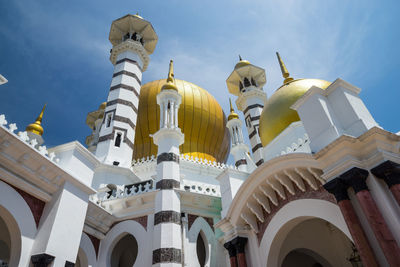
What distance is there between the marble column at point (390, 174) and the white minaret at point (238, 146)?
30.8 feet

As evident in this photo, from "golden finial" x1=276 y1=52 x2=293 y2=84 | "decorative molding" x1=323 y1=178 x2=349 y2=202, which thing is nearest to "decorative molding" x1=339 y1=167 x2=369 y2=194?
"decorative molding" x1=323 y1=178 x2=349 y2=202

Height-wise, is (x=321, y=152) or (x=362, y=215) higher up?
(x=321, y=152)

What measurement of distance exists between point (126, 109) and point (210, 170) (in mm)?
5805

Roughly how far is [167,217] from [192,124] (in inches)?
387

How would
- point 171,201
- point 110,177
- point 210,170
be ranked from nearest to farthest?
point 171,201 → point 110,177 → point 210,170

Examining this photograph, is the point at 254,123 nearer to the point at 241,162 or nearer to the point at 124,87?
the point at 241,162

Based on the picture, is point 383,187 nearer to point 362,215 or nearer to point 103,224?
point 362,215

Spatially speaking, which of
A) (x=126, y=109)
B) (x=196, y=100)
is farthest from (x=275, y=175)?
(x=196, y=100)

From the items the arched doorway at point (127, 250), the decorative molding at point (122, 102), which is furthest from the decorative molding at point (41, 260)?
the decorative molding at point (122, 102)

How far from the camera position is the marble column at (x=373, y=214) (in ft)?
15.1

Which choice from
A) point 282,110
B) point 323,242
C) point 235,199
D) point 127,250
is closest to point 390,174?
point 235,199

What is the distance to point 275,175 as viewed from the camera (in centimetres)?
719

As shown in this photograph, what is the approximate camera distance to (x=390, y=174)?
5.23 meters

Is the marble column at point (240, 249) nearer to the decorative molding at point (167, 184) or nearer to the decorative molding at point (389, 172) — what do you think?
the decorative molding at point (167, 184)
